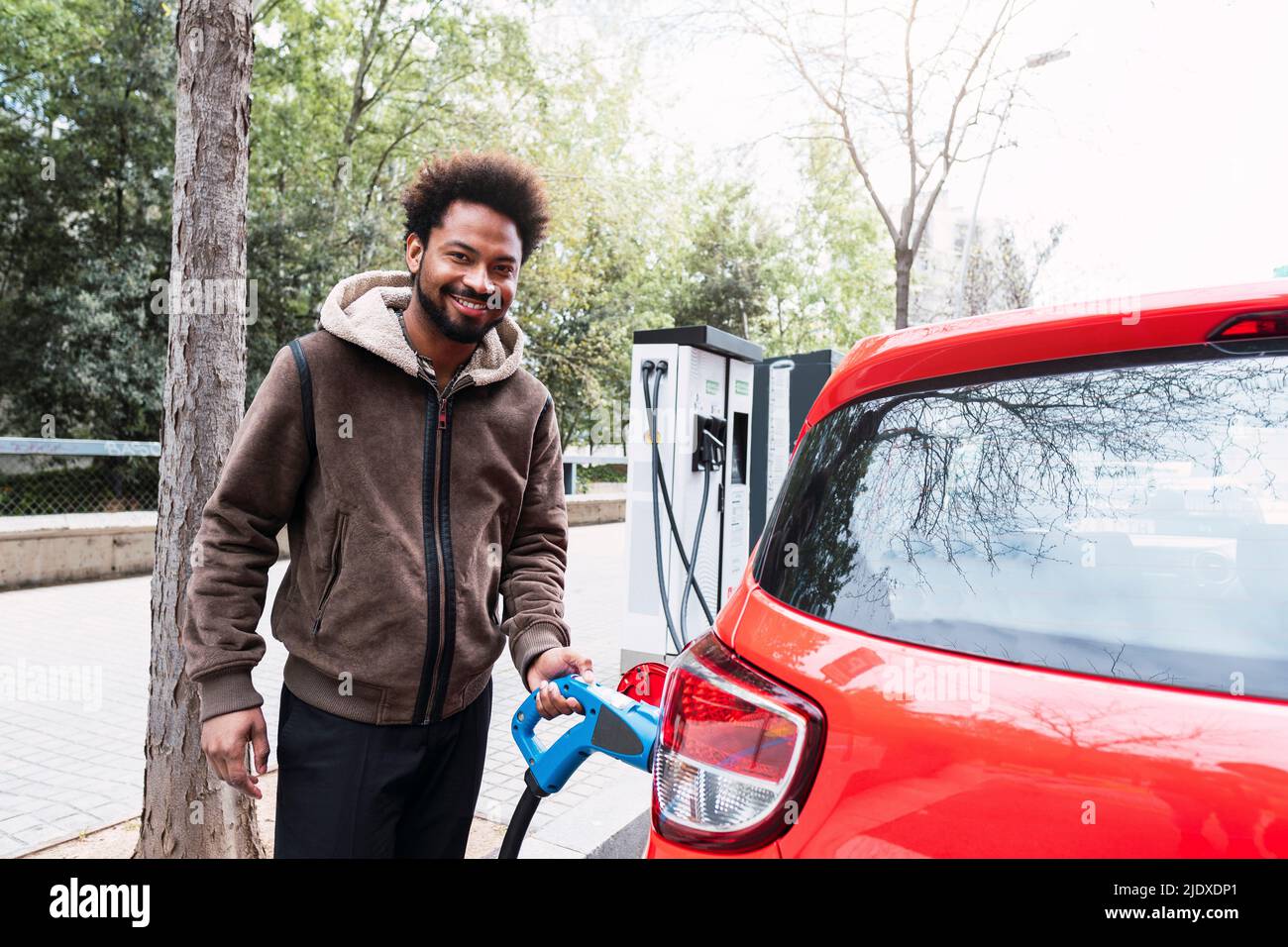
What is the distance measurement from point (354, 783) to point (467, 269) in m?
1.18

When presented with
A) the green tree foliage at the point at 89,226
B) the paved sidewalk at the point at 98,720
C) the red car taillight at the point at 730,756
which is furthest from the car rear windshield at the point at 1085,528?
the green tree foliage at the point at 89,226

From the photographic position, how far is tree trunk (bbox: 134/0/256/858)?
9.77 ft

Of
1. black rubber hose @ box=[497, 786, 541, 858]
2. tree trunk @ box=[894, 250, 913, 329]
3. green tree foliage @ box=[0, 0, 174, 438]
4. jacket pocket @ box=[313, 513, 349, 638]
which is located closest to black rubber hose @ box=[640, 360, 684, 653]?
black rubber hose @ box=[497, 786, 541, 858]

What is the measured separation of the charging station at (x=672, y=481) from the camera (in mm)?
6426

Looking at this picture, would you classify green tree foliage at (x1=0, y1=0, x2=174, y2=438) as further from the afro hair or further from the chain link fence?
the afro hair

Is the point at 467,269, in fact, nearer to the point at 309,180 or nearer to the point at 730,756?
the point at 730,756

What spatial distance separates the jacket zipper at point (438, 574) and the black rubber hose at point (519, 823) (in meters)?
0.43

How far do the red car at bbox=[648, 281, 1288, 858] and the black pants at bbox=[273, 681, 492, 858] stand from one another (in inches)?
30.7

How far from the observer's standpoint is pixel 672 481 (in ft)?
21.5

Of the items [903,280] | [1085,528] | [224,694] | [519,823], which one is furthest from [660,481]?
[903,280]

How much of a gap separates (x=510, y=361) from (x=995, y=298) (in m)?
25.6
